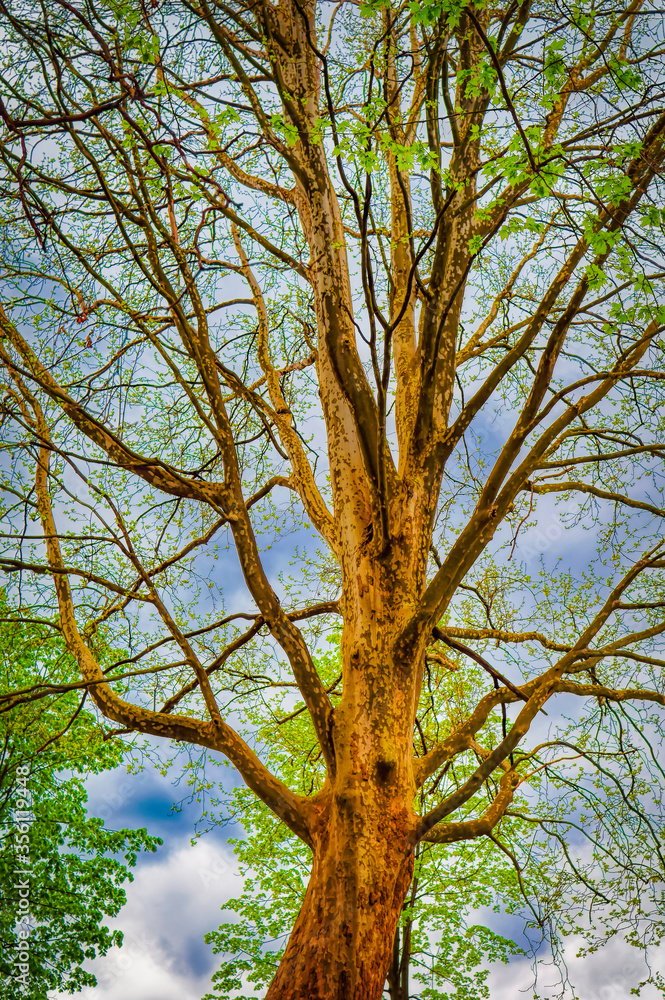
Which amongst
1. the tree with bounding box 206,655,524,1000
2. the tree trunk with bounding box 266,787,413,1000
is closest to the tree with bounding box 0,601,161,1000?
the tree with bounding box 206,655,524,1000

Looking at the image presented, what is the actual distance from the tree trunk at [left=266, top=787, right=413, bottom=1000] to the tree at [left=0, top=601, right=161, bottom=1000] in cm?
616

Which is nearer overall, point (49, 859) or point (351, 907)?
point (351, 907)

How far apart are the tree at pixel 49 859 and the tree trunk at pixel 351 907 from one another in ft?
20.2

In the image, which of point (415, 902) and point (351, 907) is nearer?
point (351, 907)

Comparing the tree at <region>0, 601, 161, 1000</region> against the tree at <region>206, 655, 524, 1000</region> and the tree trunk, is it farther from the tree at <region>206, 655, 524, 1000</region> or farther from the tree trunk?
the tree trunk

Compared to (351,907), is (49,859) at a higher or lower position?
higher

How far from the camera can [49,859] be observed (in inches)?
373

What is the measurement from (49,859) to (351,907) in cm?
818

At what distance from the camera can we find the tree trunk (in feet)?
9.73

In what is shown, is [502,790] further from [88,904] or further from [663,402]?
[88,904]

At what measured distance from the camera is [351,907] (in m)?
3.15

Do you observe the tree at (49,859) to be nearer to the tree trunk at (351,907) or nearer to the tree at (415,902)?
the tree at (415,902)

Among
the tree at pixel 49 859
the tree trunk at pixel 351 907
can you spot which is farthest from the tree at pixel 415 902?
the tree trunk at pixel 351 907

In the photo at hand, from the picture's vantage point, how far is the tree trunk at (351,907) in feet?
9.73
